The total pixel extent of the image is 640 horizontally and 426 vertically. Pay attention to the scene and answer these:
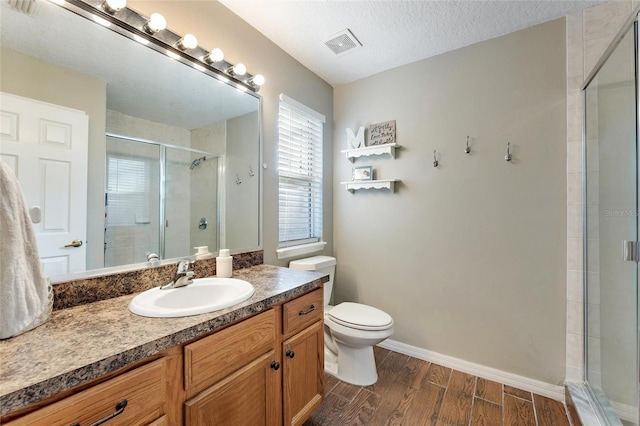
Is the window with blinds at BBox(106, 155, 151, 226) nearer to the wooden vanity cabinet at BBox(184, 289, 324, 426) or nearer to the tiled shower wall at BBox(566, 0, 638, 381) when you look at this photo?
the wooden vanity cabinet at BBox(184, 289, 324, 426)

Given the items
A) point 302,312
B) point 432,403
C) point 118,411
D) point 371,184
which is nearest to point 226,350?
point 118,411

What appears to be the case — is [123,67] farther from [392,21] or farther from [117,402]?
[392,21]

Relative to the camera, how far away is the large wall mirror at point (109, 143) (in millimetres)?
931

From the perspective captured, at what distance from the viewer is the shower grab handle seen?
125cm

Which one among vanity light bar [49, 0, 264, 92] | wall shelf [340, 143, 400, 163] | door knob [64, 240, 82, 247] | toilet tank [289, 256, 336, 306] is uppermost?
vanity light bar [49, 0, 264, 92]

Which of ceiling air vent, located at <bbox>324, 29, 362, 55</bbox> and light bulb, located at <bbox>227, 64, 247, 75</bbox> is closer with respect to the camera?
light bulb, located at <bbox>227, 64, 247, 75</bbox>

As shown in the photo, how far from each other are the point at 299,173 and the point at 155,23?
1.31m

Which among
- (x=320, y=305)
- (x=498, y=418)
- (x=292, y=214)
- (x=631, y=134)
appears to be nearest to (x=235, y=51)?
(x=292, y=214)

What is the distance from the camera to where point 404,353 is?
2189mm

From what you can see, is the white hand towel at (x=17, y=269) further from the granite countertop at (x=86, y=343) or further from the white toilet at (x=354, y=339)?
the white toilet at (x=354, y=339)

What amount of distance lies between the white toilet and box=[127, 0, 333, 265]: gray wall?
0.60 metres

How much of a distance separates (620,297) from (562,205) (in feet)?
1.88

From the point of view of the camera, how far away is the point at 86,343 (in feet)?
2.35

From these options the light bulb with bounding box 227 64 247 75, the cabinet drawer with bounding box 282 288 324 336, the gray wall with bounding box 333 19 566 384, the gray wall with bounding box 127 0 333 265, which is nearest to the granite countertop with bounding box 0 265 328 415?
the cabinet drawer with bounding box 282 288 324 336
